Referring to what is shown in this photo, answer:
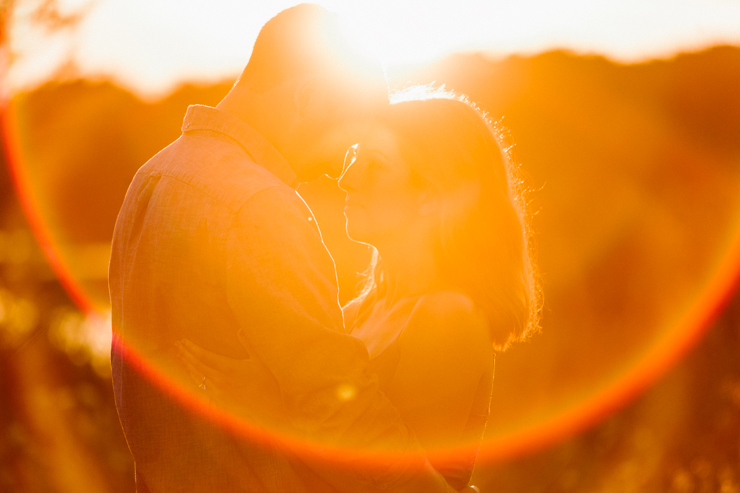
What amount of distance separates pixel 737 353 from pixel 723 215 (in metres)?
1.32

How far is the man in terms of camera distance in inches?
80.7

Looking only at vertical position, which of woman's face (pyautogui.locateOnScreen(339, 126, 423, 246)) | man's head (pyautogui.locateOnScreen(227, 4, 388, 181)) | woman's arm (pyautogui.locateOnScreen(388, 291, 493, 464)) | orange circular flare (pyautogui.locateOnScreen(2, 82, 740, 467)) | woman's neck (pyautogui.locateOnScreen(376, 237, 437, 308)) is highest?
man's head (pyautogui.locateOnScreen(227, 4, 388, 181))

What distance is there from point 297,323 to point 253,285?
18 centimetres

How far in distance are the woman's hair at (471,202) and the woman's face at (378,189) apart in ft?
0.21

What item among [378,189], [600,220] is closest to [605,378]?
[600,220]

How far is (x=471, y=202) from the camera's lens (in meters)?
2.81

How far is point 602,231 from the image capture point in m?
6.76

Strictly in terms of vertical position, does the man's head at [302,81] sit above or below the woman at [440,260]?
above

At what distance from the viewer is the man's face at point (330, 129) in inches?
94.0

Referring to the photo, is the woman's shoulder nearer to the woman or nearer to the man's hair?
the woman

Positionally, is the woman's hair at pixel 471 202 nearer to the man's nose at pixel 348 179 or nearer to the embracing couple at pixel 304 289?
the embracing couple at pixel 304 289

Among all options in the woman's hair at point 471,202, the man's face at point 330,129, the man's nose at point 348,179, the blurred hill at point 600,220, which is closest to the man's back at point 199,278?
the man's face at point 330,129

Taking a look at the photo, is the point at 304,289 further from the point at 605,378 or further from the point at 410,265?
the point at 605,378

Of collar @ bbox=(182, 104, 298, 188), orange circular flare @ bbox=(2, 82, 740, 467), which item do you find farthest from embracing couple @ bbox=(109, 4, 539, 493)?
orange circular flare @ bbox=(2, 82, 740, 467)
